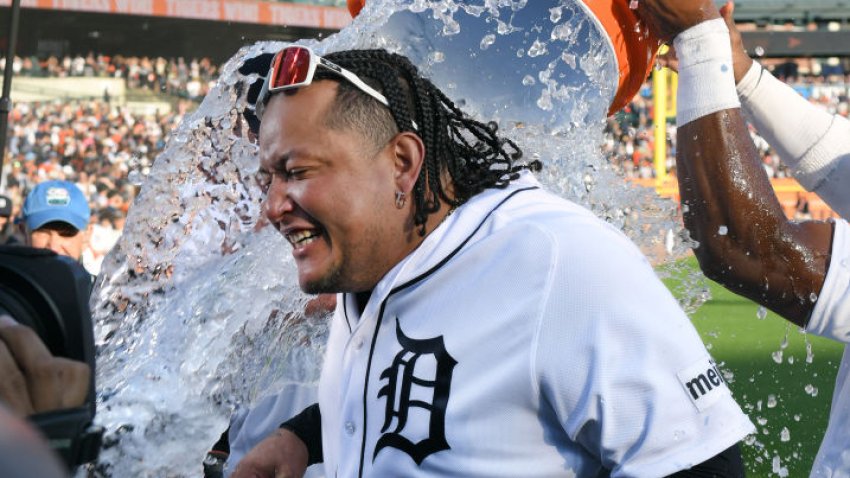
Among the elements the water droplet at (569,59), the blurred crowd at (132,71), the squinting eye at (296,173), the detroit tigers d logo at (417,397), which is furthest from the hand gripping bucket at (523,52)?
the blurred crowd at (132,71)

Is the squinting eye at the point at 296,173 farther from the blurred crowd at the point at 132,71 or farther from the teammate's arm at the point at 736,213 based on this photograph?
the blurred crowd at the point at 132,71

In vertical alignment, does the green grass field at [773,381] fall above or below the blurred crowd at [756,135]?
below

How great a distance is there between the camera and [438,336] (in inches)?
73.2

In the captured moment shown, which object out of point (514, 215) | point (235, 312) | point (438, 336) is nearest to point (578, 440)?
point (438, 336)

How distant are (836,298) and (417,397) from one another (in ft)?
3.03

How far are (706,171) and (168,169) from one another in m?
1.59

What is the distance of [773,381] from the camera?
9.41 meters

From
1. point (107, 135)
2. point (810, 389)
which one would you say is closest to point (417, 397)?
point (810, 389)

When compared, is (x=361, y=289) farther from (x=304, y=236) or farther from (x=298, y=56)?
(x=298, y=56)

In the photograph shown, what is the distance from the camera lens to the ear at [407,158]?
204cm

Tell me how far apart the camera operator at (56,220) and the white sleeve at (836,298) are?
3.69m

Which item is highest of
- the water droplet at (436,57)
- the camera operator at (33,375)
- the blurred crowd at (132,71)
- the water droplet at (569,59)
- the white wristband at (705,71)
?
the blurred crowd at (132,71)

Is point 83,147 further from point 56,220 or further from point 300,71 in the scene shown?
point 300,71

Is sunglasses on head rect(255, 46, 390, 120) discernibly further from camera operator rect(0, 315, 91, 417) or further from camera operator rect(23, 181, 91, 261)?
camera operator rect(23, 181, 91, 261)
